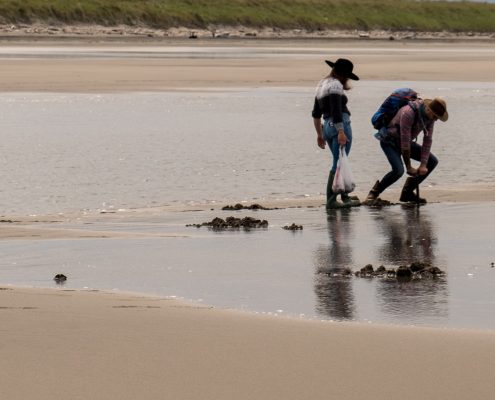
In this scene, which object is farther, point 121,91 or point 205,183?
point 121,91

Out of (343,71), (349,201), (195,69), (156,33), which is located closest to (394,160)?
(349,201)

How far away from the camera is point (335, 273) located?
9133mm

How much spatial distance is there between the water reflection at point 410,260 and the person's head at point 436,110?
880 millimetres

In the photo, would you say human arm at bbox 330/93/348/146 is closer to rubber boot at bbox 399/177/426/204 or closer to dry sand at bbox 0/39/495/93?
rubber boot at bbox 399/177/426/204

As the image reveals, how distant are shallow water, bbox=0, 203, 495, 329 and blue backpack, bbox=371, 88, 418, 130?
1074 mm

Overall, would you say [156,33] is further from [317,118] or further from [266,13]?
[317,118]

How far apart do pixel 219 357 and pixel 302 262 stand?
314cm

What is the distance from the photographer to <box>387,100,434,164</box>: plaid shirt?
13070 millimetres

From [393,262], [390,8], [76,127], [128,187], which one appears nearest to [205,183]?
[128,187]

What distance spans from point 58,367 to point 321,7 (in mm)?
111289

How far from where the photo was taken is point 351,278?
29.3 ft

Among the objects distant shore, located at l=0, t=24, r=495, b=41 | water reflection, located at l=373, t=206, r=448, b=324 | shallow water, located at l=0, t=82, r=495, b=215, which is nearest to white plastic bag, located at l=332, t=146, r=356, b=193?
water reflection, located at l=373, t=206, r=448, b=324

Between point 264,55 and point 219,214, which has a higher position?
point 264,55

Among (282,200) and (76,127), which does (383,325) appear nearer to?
(282,200)
